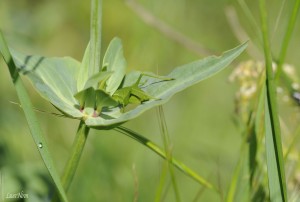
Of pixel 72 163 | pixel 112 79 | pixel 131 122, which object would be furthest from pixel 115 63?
pixel 131 122

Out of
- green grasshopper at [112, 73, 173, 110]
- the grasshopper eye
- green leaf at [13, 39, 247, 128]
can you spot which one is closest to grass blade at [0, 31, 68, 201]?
green leaf at [13, 39, 247, 128]

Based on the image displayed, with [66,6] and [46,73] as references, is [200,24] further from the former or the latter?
[46,73]

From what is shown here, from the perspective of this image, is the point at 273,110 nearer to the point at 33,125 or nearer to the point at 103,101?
the point at 103,101

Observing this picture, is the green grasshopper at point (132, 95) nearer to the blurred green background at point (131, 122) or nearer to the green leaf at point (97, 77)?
the green leaf at point (97, 77)

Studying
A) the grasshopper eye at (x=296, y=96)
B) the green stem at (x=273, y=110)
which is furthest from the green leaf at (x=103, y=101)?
the grasshopper eye at (x=296, y=96)

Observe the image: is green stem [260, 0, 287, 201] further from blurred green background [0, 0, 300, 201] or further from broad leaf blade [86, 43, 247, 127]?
blurred green background [0, 0, 300, 201]

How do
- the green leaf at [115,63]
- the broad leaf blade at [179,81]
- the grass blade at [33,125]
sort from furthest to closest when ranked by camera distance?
the green leaf at [115,63], the broad leaf blade at [179,81], the grass blade at [33,125]

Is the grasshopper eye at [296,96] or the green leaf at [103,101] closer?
the green leaf at [103,101]
